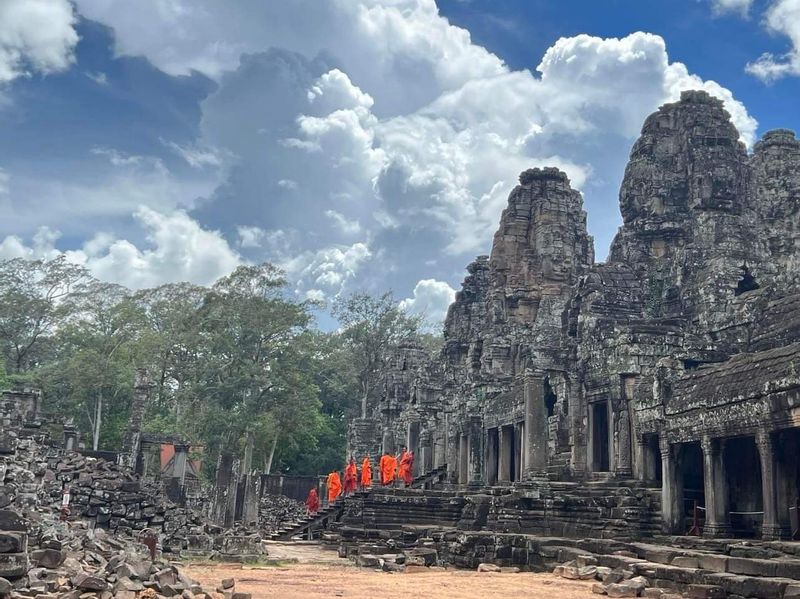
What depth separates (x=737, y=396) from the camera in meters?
16.3

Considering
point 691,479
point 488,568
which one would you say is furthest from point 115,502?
point 691,479

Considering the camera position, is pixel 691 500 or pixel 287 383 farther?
pixel 287 383

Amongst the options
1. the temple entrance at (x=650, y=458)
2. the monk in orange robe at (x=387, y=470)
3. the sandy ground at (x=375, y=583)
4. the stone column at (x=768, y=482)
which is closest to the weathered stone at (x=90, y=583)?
the sandy ground at (x=375, y=583)

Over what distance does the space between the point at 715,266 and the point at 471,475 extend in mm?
12944

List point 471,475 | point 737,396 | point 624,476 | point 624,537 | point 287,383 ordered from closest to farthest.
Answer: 1. point 737,396
2. point 624,537
3. point 624,476
4. point 471,475
5. point 287,383

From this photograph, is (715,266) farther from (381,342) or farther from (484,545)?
(381,342)

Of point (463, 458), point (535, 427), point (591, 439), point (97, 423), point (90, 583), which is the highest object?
point (97, 423)

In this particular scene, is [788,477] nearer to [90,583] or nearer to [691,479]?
[691,479]

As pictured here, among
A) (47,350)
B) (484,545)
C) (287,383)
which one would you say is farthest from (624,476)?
(47,350)

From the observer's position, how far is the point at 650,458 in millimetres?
20516

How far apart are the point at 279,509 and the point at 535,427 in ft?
71.5

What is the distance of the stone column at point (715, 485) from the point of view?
16.9 meters

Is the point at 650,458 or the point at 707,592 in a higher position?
the point at 650,458

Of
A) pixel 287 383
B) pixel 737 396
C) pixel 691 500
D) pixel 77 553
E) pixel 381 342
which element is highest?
pixel 381 342
